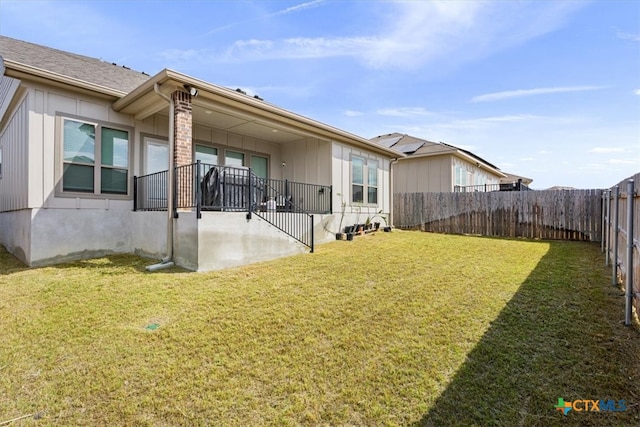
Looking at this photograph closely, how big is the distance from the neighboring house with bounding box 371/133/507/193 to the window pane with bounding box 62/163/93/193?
36.9 ft

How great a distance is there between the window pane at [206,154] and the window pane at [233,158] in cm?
36

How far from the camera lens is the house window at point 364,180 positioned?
11.0 metres

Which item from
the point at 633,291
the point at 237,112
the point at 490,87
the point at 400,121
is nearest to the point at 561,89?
the point at 490,87

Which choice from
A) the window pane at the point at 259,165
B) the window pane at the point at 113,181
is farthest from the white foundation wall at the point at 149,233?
the window pane at the point at 259,165

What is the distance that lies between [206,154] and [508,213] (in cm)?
1041

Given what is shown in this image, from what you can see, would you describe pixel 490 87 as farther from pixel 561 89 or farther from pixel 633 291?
pixel 633 291

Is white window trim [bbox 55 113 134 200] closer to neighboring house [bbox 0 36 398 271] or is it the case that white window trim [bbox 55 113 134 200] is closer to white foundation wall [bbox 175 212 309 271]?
neighboring house [bbox 0 36 398 271]

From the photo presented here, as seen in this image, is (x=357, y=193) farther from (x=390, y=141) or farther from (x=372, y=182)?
(x=390, y=141)

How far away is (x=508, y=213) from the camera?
11.1m

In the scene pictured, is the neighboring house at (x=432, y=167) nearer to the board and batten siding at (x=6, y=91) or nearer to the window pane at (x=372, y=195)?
the window pane at (x=372, y=195)

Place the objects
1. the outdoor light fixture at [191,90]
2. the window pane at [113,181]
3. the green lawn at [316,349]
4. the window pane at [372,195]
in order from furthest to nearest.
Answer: the window pane at [372,195]
the window pane at [113,181]
the outdoor light fixture at [191,90]
the green lawn at [316,349]

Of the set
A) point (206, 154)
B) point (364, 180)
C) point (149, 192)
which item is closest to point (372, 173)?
point (364, 180)

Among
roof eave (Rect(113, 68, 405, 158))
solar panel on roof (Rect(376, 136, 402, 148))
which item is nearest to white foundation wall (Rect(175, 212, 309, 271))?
roof eave (Rect(113, 68, 405, 158))

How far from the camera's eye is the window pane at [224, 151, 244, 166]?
979cm
